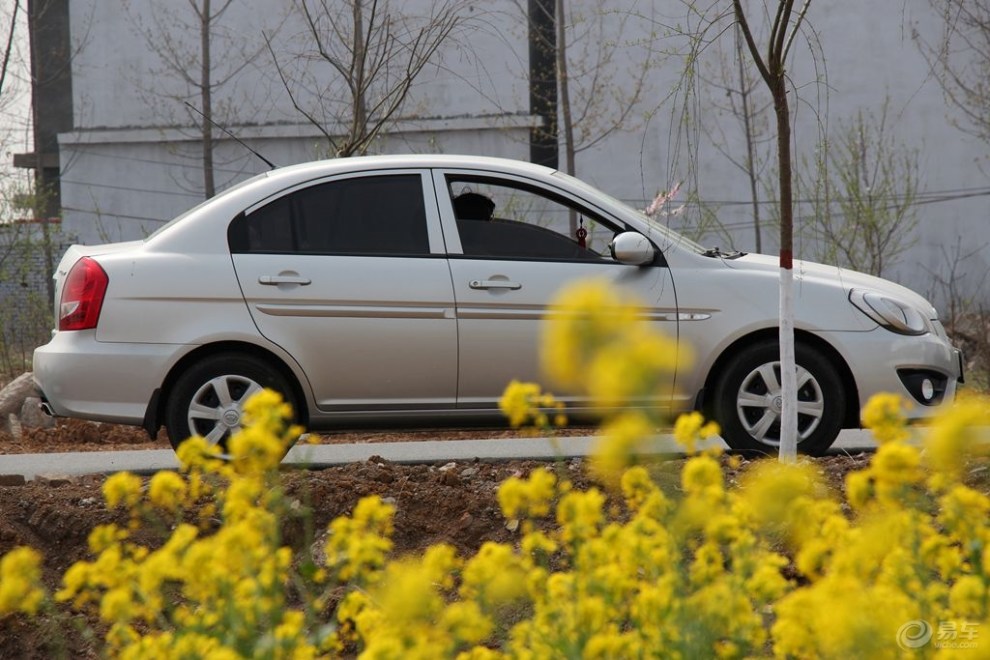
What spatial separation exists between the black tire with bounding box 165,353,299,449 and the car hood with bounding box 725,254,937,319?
8.21 feet

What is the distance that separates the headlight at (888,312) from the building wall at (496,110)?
18.1 m

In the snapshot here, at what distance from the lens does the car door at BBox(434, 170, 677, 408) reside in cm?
685

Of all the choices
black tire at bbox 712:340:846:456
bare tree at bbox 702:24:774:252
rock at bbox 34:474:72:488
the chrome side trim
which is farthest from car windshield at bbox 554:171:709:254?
bare tree at bbox 702:24:774:252

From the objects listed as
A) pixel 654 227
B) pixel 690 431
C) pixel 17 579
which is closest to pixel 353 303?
pixel 654 227

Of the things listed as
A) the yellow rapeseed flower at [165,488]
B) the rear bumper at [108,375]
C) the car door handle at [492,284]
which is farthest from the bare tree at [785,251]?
the yellow rapeseed flower at [165,488]

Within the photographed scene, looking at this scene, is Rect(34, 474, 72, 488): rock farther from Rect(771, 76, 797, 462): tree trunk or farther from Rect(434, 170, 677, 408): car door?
Rect(771, 76, 797, 462): tree trunk

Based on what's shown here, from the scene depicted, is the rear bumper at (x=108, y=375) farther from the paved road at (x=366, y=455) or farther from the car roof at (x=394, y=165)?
the car roof at (x=394, y=165)

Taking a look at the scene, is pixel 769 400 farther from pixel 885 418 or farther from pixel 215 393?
pixel 885 418

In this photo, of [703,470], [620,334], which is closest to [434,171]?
[703,470]

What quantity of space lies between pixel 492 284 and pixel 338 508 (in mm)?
1663

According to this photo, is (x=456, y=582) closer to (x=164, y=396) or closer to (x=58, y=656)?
(x=58, y=656)

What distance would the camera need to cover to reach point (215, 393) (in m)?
6.82

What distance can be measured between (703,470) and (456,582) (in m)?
2.31

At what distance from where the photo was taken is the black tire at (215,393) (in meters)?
6.77
